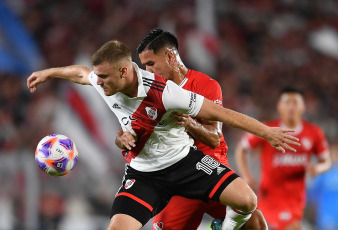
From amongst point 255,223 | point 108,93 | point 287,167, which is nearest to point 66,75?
point 108,93

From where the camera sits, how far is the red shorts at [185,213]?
4.56 metres

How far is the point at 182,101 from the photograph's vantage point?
3.86 metres

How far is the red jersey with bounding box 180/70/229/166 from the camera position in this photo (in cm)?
451

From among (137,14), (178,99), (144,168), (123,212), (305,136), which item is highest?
(137,14)

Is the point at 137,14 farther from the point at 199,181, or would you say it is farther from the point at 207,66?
the point at 199,181

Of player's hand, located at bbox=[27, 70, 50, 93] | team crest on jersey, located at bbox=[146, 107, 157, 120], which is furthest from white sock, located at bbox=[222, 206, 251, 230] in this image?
player's hand, located at bbox=[27, 70, 50, 93]

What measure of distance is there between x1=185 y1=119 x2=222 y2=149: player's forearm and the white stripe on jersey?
0.10 metres

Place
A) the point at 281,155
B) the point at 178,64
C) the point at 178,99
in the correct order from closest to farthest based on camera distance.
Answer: the point at 178,99
the point at 178,64
the point at 281,155

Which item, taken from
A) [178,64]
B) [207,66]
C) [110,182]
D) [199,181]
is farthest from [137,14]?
[199,181]

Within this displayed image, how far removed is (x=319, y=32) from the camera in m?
12.4

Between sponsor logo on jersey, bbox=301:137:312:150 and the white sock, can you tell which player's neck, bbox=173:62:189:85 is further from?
sponsor logo on jersey, bbox=301:137:312:150

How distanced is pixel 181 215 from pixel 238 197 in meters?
0.83

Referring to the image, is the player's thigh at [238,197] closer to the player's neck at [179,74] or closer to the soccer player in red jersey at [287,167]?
the player's neck at [179,74]

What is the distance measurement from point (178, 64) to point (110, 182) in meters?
3.99
